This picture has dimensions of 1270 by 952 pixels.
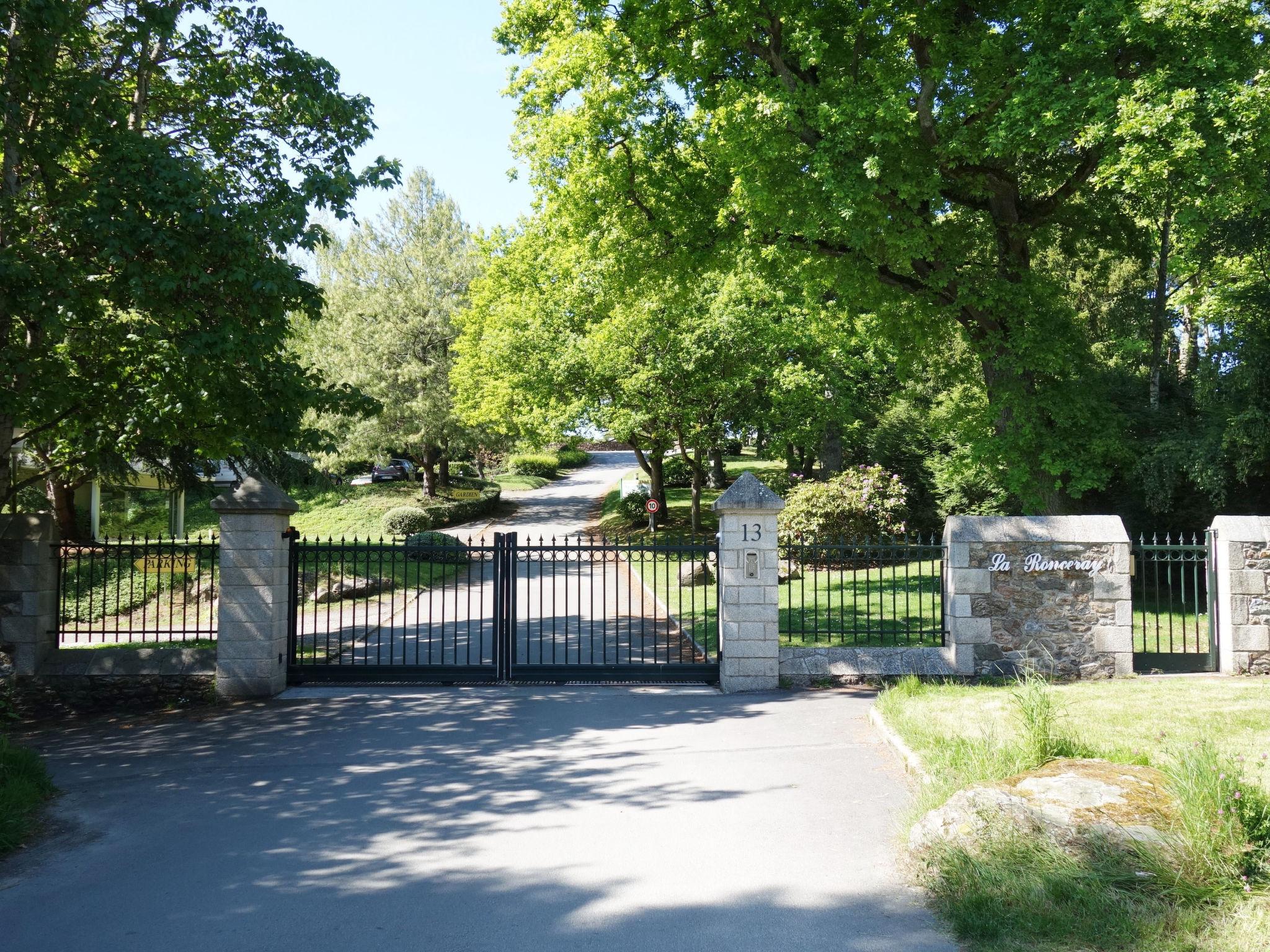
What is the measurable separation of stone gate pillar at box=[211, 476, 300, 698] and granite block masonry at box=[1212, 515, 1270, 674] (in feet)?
37.3

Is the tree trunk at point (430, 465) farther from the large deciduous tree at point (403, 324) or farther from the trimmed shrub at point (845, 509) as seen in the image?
the trimmed shrub at point (845, 509)

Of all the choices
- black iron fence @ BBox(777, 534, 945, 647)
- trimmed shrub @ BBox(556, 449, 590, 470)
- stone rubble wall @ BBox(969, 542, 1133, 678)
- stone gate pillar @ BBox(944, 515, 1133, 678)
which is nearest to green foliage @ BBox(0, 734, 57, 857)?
black iron fence @ BBox(777, 534, 945, 647)

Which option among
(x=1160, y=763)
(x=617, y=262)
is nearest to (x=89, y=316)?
(x=617, y=262)

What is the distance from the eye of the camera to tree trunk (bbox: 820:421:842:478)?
26.1 meters

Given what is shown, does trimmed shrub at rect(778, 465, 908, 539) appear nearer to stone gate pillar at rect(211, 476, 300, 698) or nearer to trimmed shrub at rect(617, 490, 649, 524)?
trimmed shrub at rect(617, 490, 649, 524)

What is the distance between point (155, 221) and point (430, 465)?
92.6 ft

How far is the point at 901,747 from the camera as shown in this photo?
25.5ft

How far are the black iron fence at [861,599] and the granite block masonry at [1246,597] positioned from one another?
3.32m

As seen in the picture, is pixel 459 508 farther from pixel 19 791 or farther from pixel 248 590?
pixel 19 791

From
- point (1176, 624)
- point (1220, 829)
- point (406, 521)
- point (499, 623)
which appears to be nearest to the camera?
point (1220, 829)

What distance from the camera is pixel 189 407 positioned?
Answer: 10.0 metres

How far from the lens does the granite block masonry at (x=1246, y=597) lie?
10.8 metres

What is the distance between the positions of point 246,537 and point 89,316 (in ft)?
9.37

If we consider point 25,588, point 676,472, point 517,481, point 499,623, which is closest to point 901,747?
point 499,623
